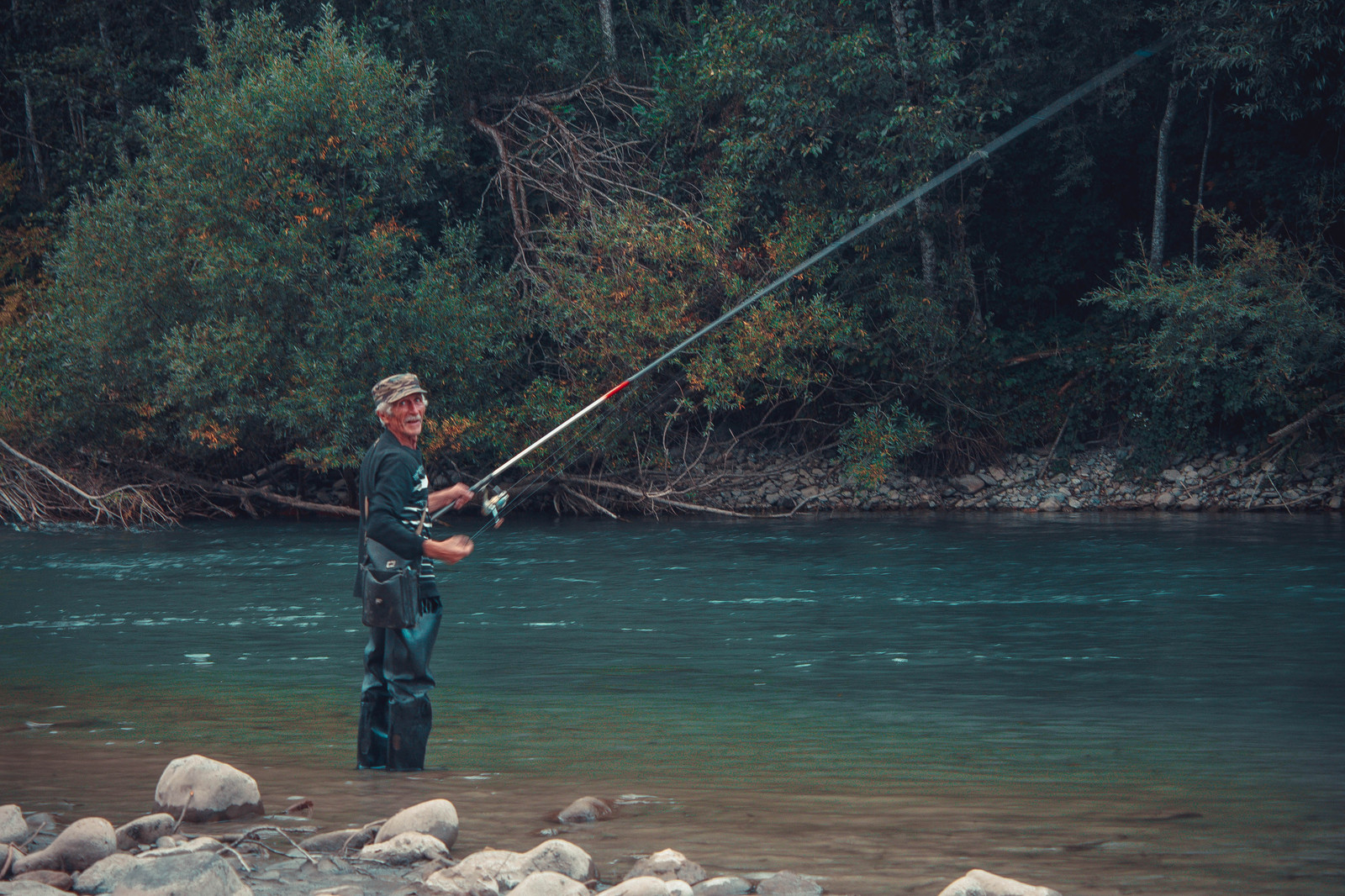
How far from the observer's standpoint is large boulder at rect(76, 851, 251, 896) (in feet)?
13.1

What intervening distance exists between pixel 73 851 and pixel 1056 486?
67.0ft

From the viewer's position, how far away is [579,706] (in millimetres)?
7727

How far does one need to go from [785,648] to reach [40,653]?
5753 millimetres

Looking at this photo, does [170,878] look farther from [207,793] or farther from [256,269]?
[256,269]

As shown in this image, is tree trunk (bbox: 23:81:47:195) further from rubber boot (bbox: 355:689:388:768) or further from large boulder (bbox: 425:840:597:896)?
large boulder (bbox: 425:840:597:896)

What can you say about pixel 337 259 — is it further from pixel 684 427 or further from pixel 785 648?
pixel 785 648

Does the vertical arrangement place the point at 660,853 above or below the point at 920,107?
below

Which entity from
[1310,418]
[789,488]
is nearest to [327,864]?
[789,488]

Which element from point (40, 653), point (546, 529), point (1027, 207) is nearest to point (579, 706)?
point (40, 653)

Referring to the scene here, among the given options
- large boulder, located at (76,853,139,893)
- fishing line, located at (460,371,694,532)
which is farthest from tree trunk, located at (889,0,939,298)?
large boulder, located at (76,853,139,893)

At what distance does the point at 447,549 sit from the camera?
581 centimetres

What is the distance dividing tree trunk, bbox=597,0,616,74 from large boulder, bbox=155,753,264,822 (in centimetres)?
2023

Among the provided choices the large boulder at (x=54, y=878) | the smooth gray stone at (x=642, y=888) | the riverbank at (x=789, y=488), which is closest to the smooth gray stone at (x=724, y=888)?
the smooth gray stone at (x=642, y=888)

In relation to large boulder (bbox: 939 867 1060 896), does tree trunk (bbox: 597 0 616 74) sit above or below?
above
